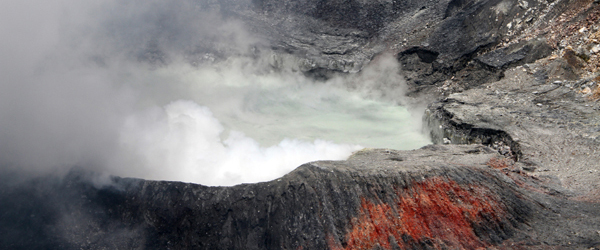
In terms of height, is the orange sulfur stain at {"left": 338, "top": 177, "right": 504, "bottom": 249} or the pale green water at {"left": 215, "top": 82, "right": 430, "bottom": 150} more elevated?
the pale green water at {"left": 215, "top": 82, "right": 430, "bottom": 150}

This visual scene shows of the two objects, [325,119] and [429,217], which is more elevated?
[325,119]

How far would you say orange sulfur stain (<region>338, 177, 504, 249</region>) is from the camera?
632 cm

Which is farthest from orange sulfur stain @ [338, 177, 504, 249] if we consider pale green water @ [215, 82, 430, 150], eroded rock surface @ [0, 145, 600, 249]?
pale green water @ [215, 82, 430, 150]

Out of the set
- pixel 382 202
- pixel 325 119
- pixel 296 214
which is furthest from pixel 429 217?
pixel 325 119

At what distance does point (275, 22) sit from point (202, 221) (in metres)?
12.7

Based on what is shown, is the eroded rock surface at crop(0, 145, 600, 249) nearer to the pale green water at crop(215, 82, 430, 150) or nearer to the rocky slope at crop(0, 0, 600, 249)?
the rocky slope at crop(0, 0, 600, 249)

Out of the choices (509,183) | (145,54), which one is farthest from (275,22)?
(509,183)

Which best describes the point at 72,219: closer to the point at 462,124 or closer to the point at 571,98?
the point at 462,124

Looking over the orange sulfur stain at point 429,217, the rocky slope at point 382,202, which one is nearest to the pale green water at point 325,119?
the rocky slope at point 382,202

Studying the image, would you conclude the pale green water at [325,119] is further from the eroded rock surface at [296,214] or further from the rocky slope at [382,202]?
the eroded rock surface at [296,214]

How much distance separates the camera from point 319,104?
14.9 meters

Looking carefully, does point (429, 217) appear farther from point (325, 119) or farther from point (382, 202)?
point (325, 119)

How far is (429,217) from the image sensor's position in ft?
21.6

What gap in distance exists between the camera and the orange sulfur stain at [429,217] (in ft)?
20.7
